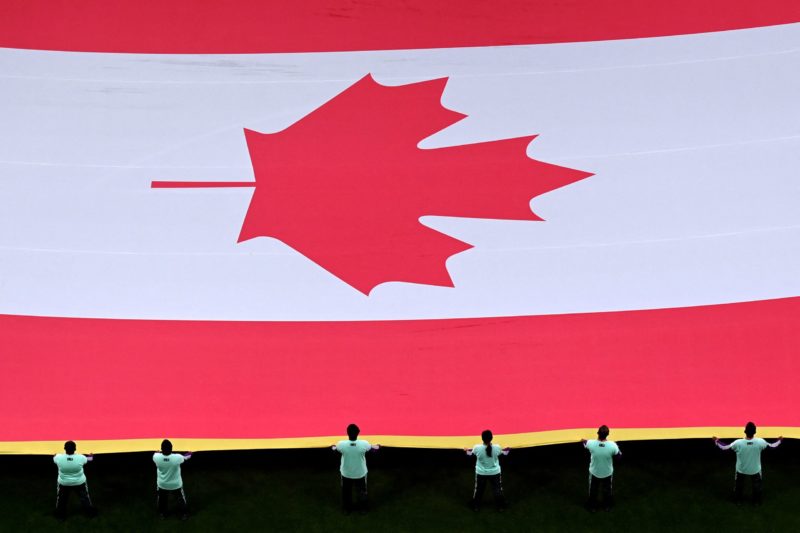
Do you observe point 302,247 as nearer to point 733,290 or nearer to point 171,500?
point 171,500

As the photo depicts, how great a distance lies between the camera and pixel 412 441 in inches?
311

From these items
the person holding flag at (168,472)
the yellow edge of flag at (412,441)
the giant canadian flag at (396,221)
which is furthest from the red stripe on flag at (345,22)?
the person holding flag at (168,472)

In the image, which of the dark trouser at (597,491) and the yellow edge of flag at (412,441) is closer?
the dark trouser at (597,491)

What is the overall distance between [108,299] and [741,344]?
539 centimetres

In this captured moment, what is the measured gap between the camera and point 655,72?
992cm

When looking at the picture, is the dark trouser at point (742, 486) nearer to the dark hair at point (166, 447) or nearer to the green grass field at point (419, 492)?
the green grass field at point (419, 492)

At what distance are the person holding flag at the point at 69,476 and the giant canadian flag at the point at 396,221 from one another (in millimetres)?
320

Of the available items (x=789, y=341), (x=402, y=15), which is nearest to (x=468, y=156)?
(x=402, y=15)

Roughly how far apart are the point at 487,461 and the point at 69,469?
3083 mm

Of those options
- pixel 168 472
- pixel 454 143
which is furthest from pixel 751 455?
pixel 168 472

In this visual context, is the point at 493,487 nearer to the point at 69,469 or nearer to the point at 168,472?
the point at 168,472

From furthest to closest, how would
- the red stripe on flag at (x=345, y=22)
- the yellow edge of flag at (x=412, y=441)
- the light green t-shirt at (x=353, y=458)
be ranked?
the red stripe on flag at (x=345, y=22), the yellow edge of flag at (x=412, y=441), the light green t-shirt at (x=353, y=458)

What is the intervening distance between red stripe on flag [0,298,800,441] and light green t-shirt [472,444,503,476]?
368 millimetres

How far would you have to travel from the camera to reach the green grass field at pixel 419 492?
762 cm
